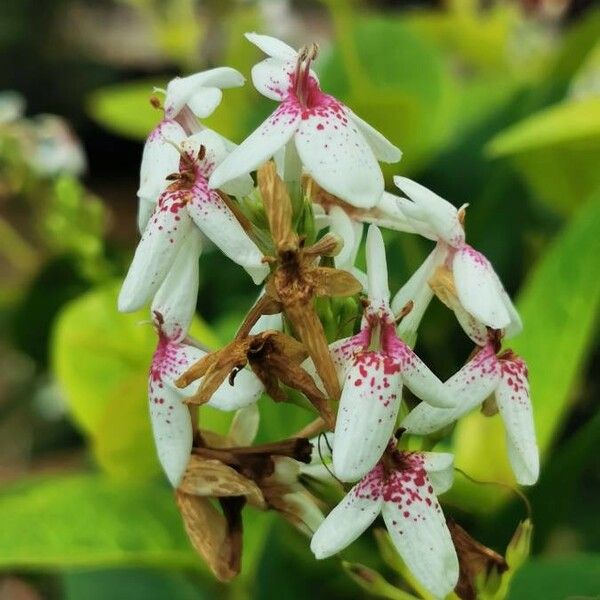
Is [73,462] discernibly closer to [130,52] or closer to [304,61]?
[304,61]

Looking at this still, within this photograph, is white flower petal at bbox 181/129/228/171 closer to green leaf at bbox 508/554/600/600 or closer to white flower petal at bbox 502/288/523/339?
white flower petal at bbox 502/288/523/339

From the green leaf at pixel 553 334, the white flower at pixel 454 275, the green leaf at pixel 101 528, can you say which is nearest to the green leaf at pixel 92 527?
the green leaf at pixel 101 528

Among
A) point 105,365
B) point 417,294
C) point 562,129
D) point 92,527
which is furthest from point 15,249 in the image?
point 417,294

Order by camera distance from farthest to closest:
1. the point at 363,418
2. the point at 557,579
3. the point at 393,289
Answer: the point at 393,289
the point at 557,579
the point at 363,418

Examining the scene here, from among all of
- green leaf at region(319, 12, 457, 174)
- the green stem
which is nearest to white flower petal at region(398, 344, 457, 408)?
green leaf at region(319, 12, 457, 174)

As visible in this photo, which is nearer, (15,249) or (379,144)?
(379,144)

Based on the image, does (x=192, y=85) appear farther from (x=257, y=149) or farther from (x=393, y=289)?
(x=393, y=289)

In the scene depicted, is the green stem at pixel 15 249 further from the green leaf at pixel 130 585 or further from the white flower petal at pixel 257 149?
the white flower petal at pixel 257 149
